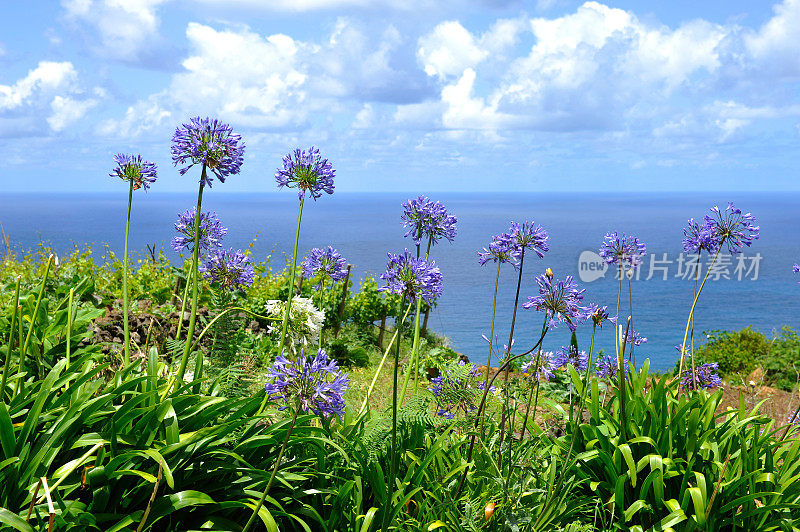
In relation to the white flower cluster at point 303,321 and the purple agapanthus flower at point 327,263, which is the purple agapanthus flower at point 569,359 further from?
the purple agapanthus flower at point 327,263

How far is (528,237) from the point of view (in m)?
3.13

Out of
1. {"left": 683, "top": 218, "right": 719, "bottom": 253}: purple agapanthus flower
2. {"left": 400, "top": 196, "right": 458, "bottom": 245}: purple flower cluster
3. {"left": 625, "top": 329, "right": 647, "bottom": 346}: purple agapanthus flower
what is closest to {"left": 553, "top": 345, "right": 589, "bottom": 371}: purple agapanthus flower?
{"left": 625, "top": 329, "right": 647, "bottom": 346}: purple agapanthus flower

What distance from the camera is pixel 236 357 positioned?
3957mm

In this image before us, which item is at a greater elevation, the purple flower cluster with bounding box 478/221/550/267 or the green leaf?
the purple flower cluster with bounding box 478/221/550/267

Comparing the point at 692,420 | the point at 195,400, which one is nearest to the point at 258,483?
the point at 195,400

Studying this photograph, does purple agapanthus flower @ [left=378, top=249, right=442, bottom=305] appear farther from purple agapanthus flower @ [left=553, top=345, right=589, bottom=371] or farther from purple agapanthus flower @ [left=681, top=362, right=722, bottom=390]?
purple agapanthus flower @ [left=681, top=362, right=722, bottom=390]

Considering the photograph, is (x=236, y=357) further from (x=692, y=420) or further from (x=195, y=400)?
(x=692, y=420)

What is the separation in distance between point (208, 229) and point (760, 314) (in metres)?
23.5

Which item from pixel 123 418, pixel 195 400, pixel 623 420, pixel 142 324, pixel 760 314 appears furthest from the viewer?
pixel 760 314

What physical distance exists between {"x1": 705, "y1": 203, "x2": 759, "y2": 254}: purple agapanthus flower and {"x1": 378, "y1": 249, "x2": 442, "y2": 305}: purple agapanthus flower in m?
2.59

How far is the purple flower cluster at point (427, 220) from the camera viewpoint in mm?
3107

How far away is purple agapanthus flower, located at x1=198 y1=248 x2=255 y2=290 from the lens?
3.52m

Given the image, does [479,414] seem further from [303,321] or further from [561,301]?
[303,321]

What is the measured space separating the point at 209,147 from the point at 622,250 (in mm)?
2546
